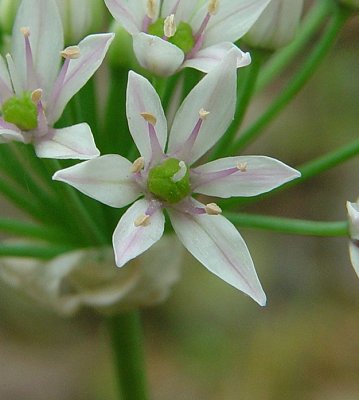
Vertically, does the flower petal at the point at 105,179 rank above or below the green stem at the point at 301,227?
above

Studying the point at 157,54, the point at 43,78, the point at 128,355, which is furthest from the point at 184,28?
the point at 128,355

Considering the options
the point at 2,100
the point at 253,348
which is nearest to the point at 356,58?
the point at 253,348

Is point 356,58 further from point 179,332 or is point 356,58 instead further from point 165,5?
point 165,5

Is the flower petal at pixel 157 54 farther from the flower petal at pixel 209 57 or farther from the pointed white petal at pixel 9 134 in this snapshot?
the pointed white petal at pixel 9 134

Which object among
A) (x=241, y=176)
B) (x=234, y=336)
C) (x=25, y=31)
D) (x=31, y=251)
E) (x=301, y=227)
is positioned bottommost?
(x=234, y=336)

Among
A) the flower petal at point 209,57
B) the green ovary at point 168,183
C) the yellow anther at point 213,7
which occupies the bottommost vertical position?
the green ovary at point 168,183

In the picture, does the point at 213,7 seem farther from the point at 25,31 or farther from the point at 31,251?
the point at 31,251

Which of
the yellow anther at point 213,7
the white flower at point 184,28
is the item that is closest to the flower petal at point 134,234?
the white flower at point 184,28

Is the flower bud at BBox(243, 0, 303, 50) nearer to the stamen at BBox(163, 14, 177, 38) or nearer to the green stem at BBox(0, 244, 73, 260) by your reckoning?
the stamen at BBox(163, 14, 177, 38)
